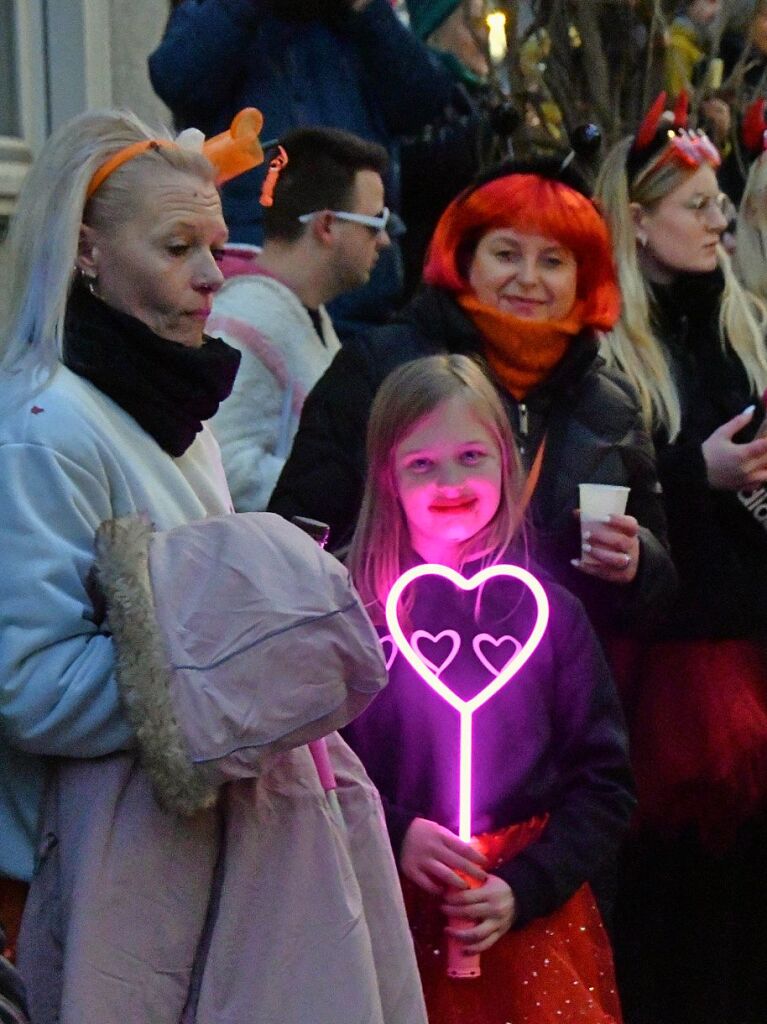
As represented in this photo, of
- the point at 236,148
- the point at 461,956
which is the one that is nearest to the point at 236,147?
the point at 236,148

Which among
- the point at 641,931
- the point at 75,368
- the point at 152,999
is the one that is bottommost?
the point at 641,931

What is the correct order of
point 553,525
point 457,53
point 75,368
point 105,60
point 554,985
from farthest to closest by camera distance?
point 457,53 → point 105,60 → point 553,525 → point 554,985 → point 75,368

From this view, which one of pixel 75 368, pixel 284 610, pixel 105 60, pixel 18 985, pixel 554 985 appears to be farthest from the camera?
pixel 105 60

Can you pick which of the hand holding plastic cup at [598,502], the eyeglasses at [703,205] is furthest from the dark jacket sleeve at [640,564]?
the eyeglasses at [703,205]

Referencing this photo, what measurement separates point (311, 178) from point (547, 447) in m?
1.14

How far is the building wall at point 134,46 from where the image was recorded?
17.6 feet

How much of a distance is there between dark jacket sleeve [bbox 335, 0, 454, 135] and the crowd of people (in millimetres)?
12

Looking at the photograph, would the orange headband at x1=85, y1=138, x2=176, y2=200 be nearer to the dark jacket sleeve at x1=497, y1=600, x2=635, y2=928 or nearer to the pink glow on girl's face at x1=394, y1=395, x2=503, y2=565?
the pink glow on girl's face at x1=394, y1=395, x2=503, y2=565

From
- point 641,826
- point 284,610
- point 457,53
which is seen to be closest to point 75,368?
point 284,610

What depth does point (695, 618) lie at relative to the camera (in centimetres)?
420

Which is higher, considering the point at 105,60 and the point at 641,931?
the point at 105,60

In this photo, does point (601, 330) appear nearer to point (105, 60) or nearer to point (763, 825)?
point (763, 825)

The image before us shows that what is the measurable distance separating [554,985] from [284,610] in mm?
1154

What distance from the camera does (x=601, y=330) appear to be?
3.93 meters
